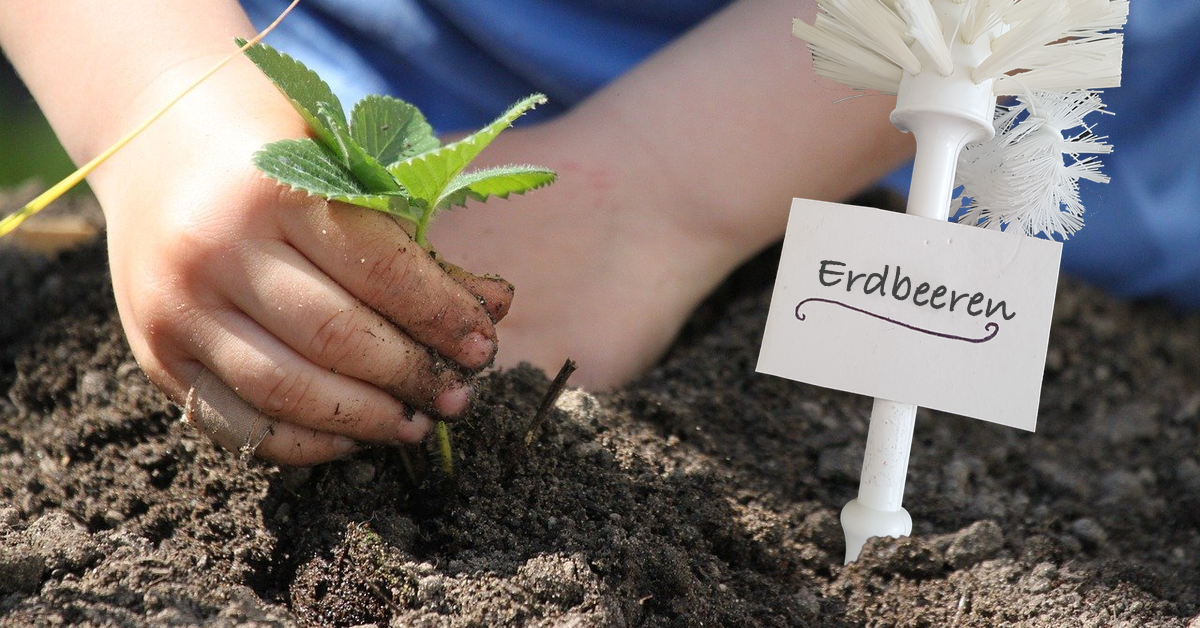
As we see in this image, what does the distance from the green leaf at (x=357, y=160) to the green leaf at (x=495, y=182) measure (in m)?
0.04

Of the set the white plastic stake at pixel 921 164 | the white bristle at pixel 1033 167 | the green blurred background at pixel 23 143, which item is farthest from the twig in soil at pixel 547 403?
the green blurred background at pixel 23 143

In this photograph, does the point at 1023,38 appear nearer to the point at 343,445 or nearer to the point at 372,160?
the point at 372,160

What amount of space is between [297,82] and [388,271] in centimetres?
14

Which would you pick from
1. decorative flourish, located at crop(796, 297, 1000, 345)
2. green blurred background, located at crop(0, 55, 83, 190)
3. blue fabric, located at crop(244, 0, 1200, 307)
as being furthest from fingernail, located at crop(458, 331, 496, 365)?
green blurred background, located at crop(0, 55, 83, 190)

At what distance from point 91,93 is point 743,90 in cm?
65

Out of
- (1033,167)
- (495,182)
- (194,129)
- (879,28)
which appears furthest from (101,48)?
(1033,167)

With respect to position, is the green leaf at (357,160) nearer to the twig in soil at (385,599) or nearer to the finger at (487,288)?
the finger at (487,288)

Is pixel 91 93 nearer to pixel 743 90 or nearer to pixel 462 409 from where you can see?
pixel 462 409

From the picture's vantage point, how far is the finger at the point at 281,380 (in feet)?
2.09

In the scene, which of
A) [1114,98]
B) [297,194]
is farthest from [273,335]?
[1114,98]

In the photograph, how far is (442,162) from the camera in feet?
1.88

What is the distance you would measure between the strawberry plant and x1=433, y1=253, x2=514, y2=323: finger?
1.2 inches

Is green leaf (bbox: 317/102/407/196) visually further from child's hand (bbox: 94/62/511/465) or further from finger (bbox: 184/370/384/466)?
finger (bbox: 184/370/384/466)

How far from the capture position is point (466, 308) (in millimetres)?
651
